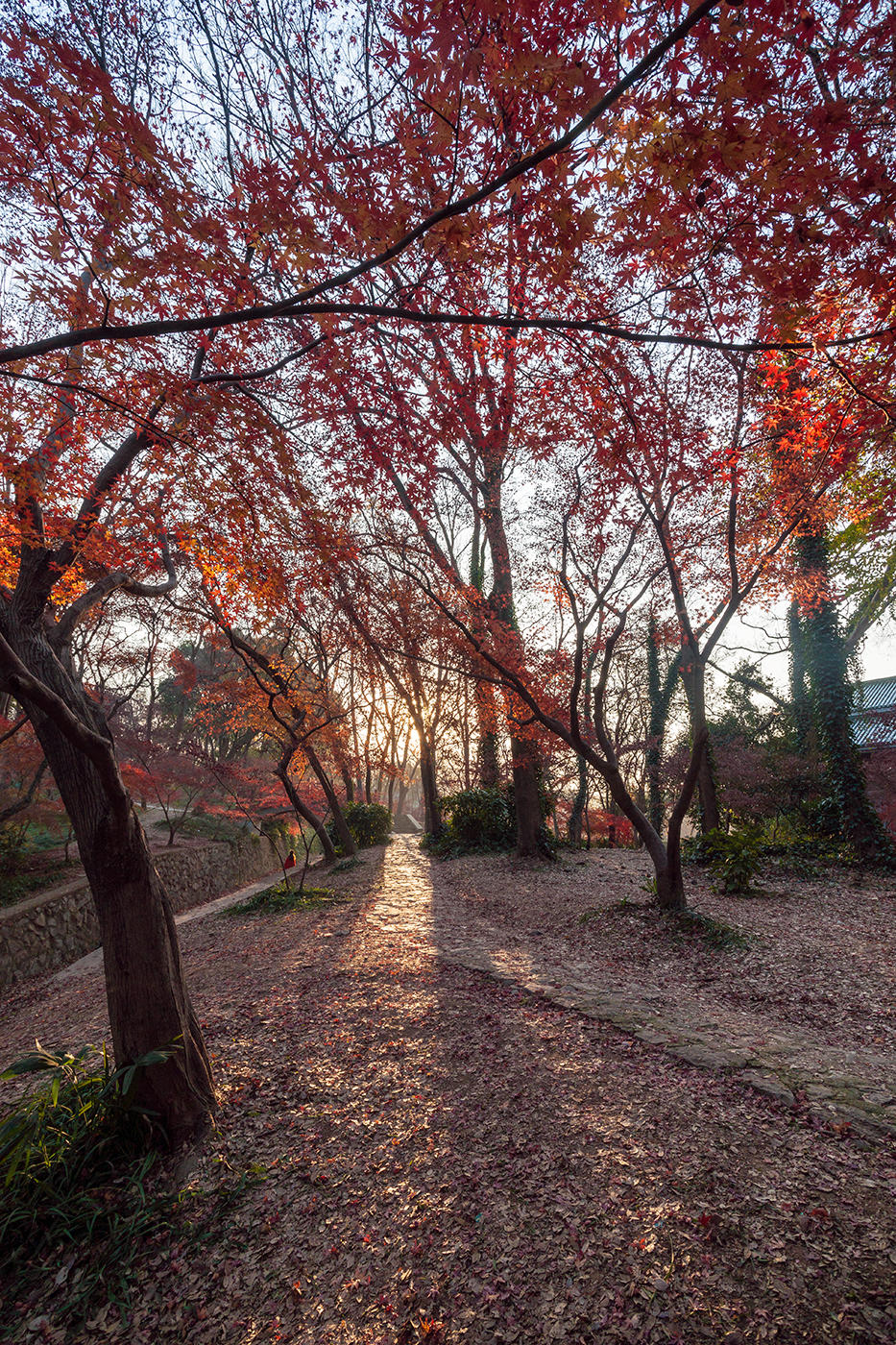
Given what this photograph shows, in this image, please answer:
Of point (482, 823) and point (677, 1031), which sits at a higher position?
point (482, 823)

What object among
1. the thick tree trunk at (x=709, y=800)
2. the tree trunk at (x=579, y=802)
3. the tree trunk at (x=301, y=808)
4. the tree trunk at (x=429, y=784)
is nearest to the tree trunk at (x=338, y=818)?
the tree trunk at (x=301, y=808)

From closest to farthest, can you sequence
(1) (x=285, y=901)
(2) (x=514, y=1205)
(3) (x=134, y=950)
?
1. (2) (x=514, y=1205)
2. (3) (x=134, y=950)
3. (1) (x=285, y=901)

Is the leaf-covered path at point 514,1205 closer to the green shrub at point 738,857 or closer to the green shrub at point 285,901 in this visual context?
the green shrub at point 738,857

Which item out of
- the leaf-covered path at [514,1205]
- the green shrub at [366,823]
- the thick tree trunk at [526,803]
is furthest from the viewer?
the green shrub at [366,823]

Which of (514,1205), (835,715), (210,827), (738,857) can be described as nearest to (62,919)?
(210,827)

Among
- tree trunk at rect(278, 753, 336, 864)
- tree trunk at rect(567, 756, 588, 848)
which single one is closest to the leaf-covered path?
tree trunk at rect(278, 753, 336, 864)

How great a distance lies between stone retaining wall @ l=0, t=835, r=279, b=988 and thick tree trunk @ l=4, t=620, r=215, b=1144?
7312mm

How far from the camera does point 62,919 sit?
9016 mm

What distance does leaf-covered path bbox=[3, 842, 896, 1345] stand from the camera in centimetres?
171

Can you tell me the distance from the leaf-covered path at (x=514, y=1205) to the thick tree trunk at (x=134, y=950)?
32 centimetres

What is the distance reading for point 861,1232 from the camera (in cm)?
183

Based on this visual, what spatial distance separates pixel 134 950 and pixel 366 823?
41.9 feet

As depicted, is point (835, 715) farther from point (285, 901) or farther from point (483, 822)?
point (285, 901)

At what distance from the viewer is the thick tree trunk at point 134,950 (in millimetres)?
2623
